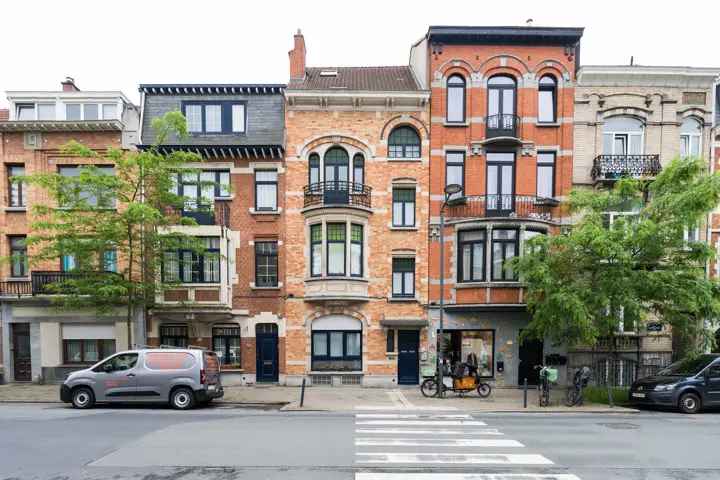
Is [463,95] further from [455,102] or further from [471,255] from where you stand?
[471,255]

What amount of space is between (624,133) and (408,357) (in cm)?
1349

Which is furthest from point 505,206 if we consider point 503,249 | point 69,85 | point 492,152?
point 69,85

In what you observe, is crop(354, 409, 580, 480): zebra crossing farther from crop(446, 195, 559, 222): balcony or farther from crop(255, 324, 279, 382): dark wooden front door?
crop(446, 195, 559, 222): balcony

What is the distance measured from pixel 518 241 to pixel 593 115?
6594 millimetres

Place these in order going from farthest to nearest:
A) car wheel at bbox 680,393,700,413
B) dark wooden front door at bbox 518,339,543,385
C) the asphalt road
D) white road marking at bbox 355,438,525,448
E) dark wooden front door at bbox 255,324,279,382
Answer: dark wooden front door at bbox 255,324,279,382 → dark wooden front door at bbox 518,339,543,385 → car wheel at bbox 680,393,700,413 → white road marking at bbox 355,438,525,448 → the asphalt road

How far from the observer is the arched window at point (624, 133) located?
18344mm

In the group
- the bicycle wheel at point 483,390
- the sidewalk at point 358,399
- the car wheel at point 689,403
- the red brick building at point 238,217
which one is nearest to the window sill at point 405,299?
the sidewalk at point 358,399

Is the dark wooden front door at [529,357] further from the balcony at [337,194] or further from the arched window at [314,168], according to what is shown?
the arched window at [314,168]

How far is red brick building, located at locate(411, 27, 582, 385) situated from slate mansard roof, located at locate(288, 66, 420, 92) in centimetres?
167

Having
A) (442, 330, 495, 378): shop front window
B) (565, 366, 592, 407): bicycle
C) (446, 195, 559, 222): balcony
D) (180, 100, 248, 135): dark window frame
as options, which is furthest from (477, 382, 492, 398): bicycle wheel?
(180, 100, 248, 135): dark window frame

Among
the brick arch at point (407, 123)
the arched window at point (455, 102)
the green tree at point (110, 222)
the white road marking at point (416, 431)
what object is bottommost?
the white road marking at point (416, 431)

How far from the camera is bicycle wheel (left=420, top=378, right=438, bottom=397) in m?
15.7

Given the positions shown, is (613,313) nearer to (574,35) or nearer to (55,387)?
(574,35)

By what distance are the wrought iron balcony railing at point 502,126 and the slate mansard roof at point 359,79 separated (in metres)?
3.50
